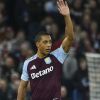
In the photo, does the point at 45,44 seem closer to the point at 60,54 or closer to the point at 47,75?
the point at 60,54

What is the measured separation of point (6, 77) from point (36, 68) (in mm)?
4311

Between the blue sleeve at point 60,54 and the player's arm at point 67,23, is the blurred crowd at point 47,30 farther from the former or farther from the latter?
the player's arm at point 67,23

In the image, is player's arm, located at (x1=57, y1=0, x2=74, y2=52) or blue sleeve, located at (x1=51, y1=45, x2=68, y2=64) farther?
blue sleeve, located at (x1=51, y1=45, x2=68, y2=64)

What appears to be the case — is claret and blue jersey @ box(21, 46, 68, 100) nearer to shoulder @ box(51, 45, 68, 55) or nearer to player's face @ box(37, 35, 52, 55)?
shoulder @ box(51, 45, 68, 55)

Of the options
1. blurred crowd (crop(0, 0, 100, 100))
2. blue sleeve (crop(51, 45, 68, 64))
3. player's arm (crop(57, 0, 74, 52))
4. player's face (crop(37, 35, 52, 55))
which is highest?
player's arm (crop(57, 0, 74, 52))

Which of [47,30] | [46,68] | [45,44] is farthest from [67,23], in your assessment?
[47,30]

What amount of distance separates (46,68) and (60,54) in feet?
0.91

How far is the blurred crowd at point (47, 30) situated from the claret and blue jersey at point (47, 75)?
387 centimetres

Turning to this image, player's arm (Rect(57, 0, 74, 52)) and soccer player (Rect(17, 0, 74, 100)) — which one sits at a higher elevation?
player's arm (Rect(57, 0, 74, 52))

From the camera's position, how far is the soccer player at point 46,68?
880 cm

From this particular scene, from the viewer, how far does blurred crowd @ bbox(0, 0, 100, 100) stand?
13430mm

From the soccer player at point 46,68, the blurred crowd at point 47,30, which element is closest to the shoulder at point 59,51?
the soccer player at point 46,68

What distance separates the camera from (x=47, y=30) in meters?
13.1

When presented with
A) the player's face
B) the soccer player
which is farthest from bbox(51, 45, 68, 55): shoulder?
the player's face
